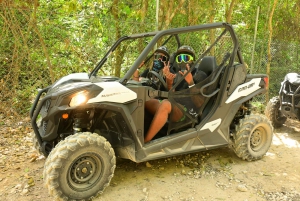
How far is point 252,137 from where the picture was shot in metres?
4.06

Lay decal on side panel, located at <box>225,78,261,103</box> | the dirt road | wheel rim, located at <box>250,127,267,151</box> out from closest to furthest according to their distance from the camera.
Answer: the dirt road
decal on side panel, located at <box>225,78,261,103</box>
wheel rim, located at <box>250,127,267,151</box>

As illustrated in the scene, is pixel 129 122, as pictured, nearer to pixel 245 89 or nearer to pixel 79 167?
pixel 79 167

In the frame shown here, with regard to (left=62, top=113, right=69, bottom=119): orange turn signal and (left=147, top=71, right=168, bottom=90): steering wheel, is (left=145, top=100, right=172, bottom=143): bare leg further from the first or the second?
(left=62, top=113, right=69, bottom=119): orange turn signal

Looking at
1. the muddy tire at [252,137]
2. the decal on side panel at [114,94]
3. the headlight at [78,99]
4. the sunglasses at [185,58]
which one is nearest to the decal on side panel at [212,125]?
the muddy tire at [252,137]

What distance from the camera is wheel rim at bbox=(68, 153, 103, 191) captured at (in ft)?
9.23

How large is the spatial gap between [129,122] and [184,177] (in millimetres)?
1062

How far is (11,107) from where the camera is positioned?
5.48 metres

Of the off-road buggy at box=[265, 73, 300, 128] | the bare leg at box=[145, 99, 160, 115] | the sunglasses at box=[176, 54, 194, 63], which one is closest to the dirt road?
the bare leg at box=[145, 99, 160, 115]

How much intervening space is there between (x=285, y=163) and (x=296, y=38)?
8402 mm

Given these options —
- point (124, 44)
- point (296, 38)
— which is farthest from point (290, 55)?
point (124, 44)

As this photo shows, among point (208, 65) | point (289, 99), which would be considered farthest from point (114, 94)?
point (289, 99)

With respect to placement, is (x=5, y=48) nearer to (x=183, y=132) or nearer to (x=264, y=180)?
(x=183, y=132)

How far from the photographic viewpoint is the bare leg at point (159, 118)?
3316 millimetres

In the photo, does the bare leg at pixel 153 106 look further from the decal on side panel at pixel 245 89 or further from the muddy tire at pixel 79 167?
the decal on side panel at pixel 245 89
